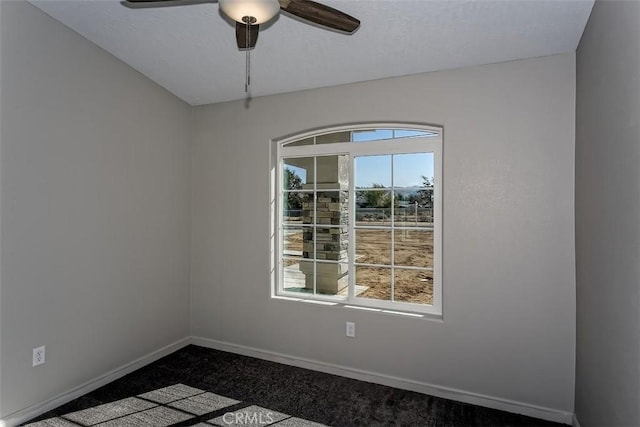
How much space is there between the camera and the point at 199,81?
320cm

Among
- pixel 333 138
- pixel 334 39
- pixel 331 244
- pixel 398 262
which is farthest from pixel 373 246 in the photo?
pixel 334 39

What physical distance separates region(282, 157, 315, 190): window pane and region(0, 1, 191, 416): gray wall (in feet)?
3.46

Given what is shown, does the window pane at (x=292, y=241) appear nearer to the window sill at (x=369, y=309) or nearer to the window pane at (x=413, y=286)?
the window sill at (x=369, y=309)

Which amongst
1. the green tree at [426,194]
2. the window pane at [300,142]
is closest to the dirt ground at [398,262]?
the green tree at [426,194]

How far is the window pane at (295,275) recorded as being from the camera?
332 cm

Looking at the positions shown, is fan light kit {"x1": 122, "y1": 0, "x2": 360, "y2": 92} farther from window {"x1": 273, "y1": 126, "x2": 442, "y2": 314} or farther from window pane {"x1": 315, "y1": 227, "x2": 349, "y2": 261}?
window pane {"x1": 315, "y1": 227, "x2": 349, "y2": 261}

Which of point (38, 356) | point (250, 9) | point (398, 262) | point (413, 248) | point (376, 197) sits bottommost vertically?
point (38, 356)

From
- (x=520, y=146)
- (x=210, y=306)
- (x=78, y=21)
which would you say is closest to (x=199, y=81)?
(x=78, y=21)

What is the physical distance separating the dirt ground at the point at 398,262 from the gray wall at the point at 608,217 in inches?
38.7

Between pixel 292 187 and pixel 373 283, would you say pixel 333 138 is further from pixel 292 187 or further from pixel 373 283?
pixel 373 283

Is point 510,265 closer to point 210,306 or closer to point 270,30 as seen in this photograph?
point 270,30

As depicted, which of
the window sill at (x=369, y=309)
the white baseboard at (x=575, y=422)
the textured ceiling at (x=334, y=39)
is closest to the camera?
the textured ceiling at (x=334, y=39)

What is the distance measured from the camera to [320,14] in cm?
167

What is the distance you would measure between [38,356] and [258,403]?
4.83ft
